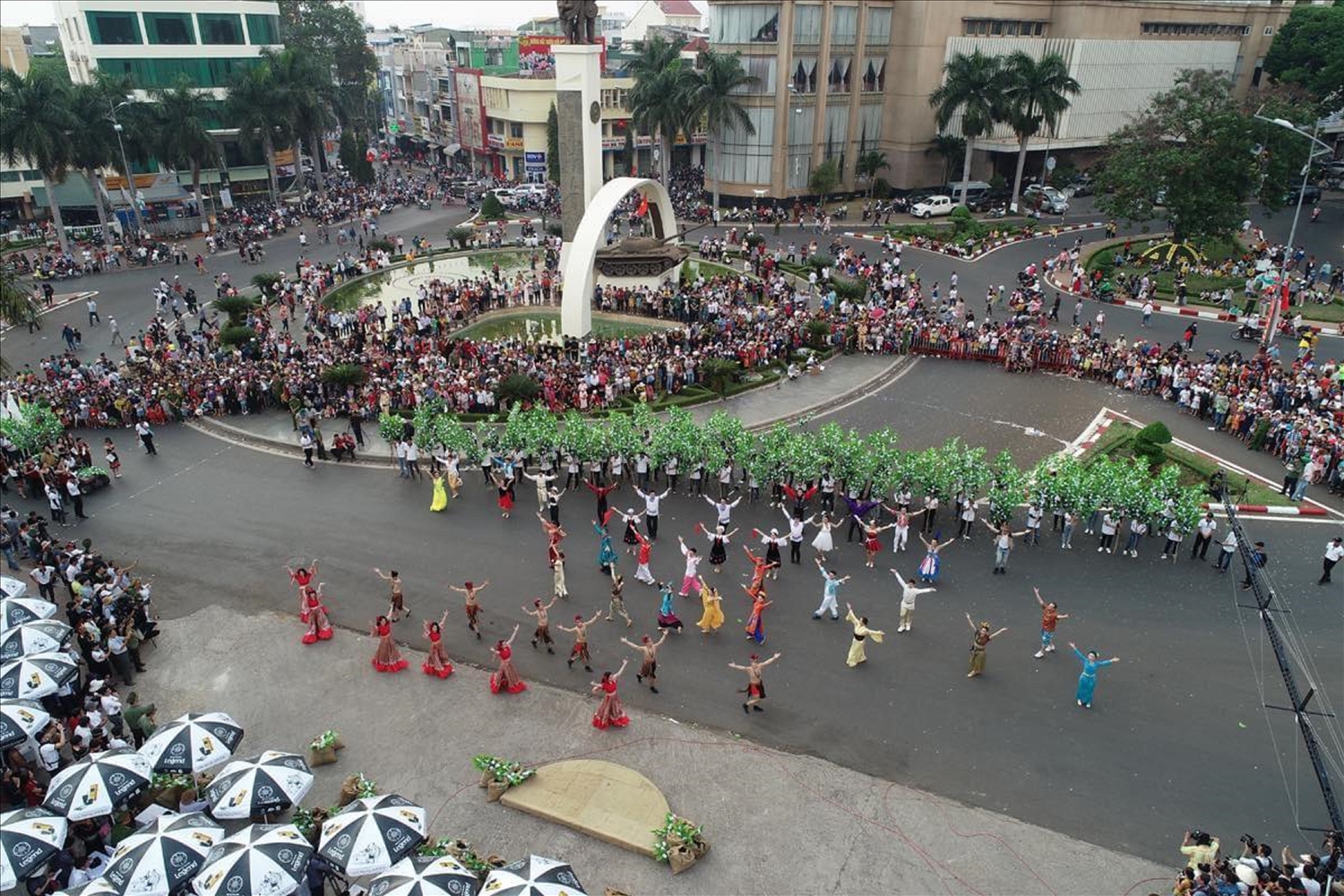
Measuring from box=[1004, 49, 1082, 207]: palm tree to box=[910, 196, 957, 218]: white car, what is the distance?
5.40 meters

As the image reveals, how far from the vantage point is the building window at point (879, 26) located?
179 ft

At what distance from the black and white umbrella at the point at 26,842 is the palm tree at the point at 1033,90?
54.7 meters

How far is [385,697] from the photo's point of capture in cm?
1469

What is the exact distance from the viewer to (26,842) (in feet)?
34.0

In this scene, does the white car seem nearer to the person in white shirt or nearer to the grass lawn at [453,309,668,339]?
the grass lawn at [453,309,668,339]

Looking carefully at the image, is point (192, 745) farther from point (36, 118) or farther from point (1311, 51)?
point (1311, 51)

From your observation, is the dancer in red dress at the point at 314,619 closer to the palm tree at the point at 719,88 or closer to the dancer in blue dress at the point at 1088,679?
the dancer in blue dress at the point at 1088,679

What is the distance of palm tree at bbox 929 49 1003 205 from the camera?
169 feet

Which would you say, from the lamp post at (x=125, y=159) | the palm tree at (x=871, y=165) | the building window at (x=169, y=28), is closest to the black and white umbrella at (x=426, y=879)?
the lamp post at (x=125, y=159)

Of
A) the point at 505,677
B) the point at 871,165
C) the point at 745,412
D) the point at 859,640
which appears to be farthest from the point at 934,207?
the point at 505,677

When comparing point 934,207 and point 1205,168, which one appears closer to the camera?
point 1205,168

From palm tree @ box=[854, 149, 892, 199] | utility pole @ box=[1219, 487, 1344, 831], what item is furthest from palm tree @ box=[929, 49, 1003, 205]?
utility pole @ box=[1219, 487, 1344, 831]

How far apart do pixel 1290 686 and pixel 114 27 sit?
65.4 m

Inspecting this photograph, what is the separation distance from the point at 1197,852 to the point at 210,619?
54.2 ft
